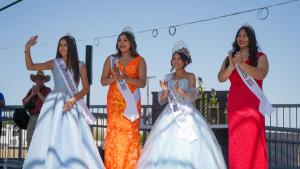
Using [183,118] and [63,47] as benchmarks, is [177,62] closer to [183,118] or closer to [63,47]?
[183,118]

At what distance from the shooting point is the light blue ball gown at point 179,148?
13.8 feet

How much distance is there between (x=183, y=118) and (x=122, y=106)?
0.54 metres

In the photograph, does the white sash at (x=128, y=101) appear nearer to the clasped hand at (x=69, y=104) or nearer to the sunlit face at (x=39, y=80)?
the clasped hand at (x=69, y=104)

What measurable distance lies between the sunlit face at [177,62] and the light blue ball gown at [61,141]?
0.99m

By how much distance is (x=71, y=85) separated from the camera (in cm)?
451

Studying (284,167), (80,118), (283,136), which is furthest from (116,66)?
(283,136)

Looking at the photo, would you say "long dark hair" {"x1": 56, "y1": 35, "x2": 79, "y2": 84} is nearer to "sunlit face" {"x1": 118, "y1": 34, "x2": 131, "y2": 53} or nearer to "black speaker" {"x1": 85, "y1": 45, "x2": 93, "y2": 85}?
"sunlit face" {"x1": 118, "y1": 34, "x2": 131, "y2": 53}

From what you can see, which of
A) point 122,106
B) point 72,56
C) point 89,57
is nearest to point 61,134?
point 122,106

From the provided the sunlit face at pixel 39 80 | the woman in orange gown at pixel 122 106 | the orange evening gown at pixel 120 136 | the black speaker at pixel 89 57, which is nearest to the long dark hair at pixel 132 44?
the woman in orange gown at pixel 122 106

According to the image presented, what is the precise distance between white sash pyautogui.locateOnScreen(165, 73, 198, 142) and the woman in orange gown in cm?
29

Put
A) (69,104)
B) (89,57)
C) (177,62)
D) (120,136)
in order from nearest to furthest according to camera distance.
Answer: (69,104) → (120,136) → (177,62) → (89,57)

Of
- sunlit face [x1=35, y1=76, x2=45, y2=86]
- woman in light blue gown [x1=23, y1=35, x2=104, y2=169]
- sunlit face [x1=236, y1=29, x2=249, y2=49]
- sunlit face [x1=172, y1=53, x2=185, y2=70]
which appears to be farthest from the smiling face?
sunlit face [x1=35, y1=76, x2=45, y2=86]

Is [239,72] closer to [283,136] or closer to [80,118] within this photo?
Answer: [80,118]

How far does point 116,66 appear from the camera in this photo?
4.61 meters
